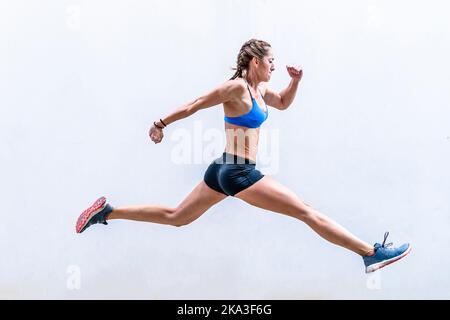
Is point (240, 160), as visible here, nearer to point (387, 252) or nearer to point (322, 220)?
point (322, 220)

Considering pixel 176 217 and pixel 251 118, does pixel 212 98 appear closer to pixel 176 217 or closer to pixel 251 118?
pixel 251 118

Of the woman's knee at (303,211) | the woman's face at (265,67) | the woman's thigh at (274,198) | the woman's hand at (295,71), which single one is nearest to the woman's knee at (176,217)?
the woman's thigh at (274,198)

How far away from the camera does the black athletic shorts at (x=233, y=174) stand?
13.6ft

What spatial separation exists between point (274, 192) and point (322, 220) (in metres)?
0.33

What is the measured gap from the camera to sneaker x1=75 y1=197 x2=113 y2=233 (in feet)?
14.9

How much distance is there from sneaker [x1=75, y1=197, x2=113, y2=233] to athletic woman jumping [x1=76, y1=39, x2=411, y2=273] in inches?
10.3

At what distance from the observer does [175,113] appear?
414 cm

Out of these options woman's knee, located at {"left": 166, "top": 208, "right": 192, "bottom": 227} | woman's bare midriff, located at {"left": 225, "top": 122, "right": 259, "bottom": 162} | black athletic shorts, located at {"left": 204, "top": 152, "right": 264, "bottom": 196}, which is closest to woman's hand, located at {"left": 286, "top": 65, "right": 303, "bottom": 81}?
woman's bare midriff, located at {"left": 225, "top": 122, "right": 259, "bottom": 162}

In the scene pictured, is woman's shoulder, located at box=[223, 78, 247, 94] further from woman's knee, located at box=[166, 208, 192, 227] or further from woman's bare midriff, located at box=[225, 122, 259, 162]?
woman's knee, located at box=[166, 208, 192, 227]

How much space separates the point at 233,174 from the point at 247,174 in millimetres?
85

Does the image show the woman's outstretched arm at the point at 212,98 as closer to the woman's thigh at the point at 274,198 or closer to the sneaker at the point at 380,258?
the woman's thigh at the point at 274,198

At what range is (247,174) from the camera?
4160 mm

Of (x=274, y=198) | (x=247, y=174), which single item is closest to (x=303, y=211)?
(x=274, y=198)

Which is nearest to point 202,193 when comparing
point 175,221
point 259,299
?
point 175,221
